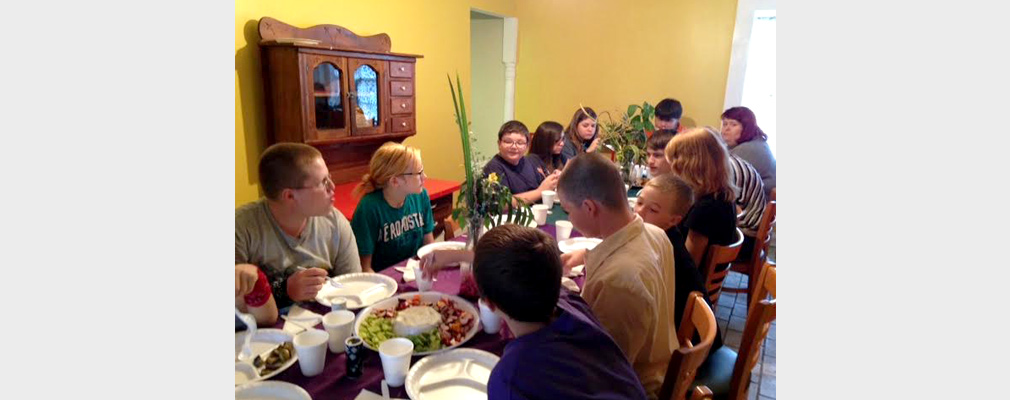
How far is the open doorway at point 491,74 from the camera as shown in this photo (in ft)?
18.1

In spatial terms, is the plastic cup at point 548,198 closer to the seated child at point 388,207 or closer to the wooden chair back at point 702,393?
the seated child at point 388,207

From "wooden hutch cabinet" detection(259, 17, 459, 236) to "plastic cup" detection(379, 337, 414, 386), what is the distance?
1746 mm

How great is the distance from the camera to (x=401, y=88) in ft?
11.6

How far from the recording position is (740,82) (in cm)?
468

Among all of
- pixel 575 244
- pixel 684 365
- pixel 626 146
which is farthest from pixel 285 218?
pixel 626 146

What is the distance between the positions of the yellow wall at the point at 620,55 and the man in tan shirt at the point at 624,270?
382 centimetres

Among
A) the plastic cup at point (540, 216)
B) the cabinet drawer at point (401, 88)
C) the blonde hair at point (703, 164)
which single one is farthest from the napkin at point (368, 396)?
the cabinet drawer at point (401, 88)

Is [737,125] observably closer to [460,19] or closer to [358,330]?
[460,19]

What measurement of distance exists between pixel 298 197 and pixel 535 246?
0.95m

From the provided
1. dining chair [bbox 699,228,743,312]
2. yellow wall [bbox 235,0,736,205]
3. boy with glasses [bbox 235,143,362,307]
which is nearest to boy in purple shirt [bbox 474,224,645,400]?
boy with glasses [bbox 235,143,362,307]

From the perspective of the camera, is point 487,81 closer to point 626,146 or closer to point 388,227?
point 626,146

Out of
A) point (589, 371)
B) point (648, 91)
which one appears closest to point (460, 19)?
point (648, 91)

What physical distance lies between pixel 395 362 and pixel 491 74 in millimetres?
4865

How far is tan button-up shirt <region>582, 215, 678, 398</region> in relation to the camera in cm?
123
